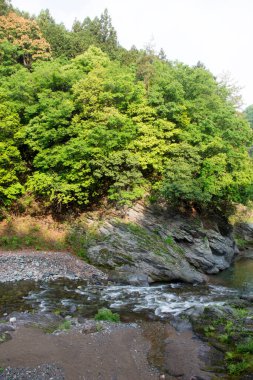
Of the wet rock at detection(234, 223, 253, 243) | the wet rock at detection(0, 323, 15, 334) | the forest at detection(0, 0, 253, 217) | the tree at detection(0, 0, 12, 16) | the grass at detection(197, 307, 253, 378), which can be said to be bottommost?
the grass at detection(197, 307, 253, 378)

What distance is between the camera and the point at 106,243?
28.0 metres

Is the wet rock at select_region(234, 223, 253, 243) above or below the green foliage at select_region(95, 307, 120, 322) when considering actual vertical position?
above

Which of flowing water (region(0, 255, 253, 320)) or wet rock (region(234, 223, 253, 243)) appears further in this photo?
wet rock (region(234, 223, 253, 243))

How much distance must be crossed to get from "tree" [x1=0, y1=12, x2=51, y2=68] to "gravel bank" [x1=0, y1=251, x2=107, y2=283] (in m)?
33.3

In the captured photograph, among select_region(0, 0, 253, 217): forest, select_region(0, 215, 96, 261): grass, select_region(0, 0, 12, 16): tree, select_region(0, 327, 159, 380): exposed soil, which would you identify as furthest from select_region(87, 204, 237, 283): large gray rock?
select_region(0, 0, 12, 16): tree

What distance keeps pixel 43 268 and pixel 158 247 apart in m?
9.89

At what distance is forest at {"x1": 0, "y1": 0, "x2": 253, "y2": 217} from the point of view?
97.8 ft

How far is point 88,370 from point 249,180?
93.7 feet

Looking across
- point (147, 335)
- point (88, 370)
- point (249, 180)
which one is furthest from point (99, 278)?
point (249, 180)

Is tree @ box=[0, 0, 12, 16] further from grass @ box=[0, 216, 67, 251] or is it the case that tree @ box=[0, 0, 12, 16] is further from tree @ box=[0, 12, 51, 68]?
grass @ box=[0, 216, 67, 251]

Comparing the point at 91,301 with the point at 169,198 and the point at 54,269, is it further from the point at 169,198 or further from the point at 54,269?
the point at 169,198

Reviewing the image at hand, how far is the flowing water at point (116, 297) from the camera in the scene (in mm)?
18469

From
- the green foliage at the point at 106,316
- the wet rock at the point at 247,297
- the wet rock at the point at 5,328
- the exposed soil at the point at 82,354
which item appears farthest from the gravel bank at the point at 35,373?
the wet rock at the point at 247,297

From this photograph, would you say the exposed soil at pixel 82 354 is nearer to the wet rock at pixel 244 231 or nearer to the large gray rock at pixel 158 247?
the large gray rock at pixel 158 247
